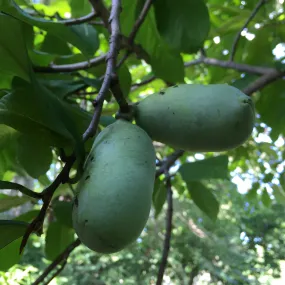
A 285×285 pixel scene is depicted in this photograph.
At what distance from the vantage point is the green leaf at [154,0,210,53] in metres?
0.66

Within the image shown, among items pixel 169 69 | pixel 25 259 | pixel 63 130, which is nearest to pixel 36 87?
pixel 63 130

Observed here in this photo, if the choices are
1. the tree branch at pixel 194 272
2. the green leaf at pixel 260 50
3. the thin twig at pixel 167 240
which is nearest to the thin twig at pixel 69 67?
the thin twig at pixel 167 240

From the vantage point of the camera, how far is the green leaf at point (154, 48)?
87 centimetres

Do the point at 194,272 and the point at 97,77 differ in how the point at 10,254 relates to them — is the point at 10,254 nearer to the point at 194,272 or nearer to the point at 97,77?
the point at 97,77

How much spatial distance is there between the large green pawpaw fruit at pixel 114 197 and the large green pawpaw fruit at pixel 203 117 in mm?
48

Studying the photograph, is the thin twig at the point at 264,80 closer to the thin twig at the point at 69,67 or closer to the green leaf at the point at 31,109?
the thin twig at the point at 69,67

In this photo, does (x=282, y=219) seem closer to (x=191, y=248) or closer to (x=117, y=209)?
(x=191, y=248)

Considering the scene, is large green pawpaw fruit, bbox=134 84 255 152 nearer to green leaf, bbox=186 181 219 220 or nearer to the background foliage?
the background foliage

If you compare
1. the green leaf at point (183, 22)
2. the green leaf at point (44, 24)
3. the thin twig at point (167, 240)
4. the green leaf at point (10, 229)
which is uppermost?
the green leaf at point (44, 24)

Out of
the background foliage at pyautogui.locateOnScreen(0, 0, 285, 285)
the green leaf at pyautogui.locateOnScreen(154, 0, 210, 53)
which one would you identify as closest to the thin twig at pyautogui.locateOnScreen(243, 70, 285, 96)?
the background foliage at pyautogui.locateOnScreen(0, 0, 285, 285)

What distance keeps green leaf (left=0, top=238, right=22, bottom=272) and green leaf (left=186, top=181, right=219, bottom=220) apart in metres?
0.50

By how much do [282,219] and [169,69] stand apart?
4.14m

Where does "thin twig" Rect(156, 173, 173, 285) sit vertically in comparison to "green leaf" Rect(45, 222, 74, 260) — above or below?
below

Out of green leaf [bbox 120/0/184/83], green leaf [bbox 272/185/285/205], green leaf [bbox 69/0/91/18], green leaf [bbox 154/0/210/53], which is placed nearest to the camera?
green leaf [bbox 154/0/210/53]
